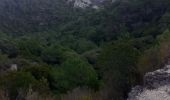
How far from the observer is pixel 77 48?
66250 millimetres

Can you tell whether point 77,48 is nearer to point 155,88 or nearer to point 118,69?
point 118,69

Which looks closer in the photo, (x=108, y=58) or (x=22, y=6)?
(x=108, y=58)

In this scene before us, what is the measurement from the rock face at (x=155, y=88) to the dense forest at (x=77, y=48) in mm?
2298

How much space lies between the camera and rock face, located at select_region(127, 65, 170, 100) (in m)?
17.3

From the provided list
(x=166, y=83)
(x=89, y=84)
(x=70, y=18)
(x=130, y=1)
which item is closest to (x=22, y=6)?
(x=70, y=18)

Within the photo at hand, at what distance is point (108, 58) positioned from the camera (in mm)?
25453

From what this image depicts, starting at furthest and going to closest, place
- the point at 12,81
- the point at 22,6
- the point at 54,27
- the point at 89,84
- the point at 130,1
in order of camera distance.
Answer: the point at 22,6 → the point at 54,27 → the point at 130,1 → the point at 89,84 → the point at 12,81

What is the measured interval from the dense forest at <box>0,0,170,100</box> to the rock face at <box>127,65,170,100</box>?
2.30 m

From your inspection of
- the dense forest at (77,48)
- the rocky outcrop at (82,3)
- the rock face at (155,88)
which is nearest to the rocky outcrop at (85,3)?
the rocky outcrop at (82,3)

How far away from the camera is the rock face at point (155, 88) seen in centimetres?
1734

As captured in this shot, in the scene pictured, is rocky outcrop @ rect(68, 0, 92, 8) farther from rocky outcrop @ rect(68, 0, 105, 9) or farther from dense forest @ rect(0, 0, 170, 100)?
dense forest @ rect(0, 0, 170, 100)

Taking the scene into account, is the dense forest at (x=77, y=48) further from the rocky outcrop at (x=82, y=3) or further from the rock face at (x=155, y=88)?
the rock face at (x=155, y=88)

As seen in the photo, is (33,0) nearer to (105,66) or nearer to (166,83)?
(105,66)

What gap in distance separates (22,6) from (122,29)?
3220 cm
